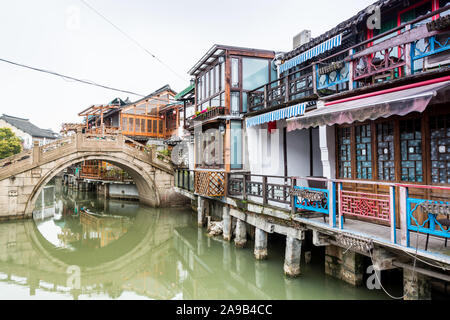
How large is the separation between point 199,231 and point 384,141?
31.5 feet

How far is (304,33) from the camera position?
11.2 m

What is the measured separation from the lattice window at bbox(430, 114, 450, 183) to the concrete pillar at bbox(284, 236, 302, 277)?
339cm

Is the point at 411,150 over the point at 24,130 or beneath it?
beneath

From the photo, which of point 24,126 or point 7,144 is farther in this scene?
point 24,126

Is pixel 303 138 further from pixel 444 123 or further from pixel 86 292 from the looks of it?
pixel 86 292

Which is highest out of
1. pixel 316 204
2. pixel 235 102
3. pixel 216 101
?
pixel 216 101

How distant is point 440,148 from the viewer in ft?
18.0

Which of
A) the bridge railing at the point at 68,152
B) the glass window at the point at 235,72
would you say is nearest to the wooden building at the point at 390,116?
the glass window at the point at 235,72

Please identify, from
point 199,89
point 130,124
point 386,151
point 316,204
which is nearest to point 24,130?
point 130,124

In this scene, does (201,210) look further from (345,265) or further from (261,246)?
(345,265)

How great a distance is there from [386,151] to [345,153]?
1107 millimetres

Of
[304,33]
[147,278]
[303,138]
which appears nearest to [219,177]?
[303,138]

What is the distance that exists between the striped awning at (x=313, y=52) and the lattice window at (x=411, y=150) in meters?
3.64

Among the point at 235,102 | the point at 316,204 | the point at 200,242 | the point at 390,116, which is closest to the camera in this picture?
the point at 390,116
